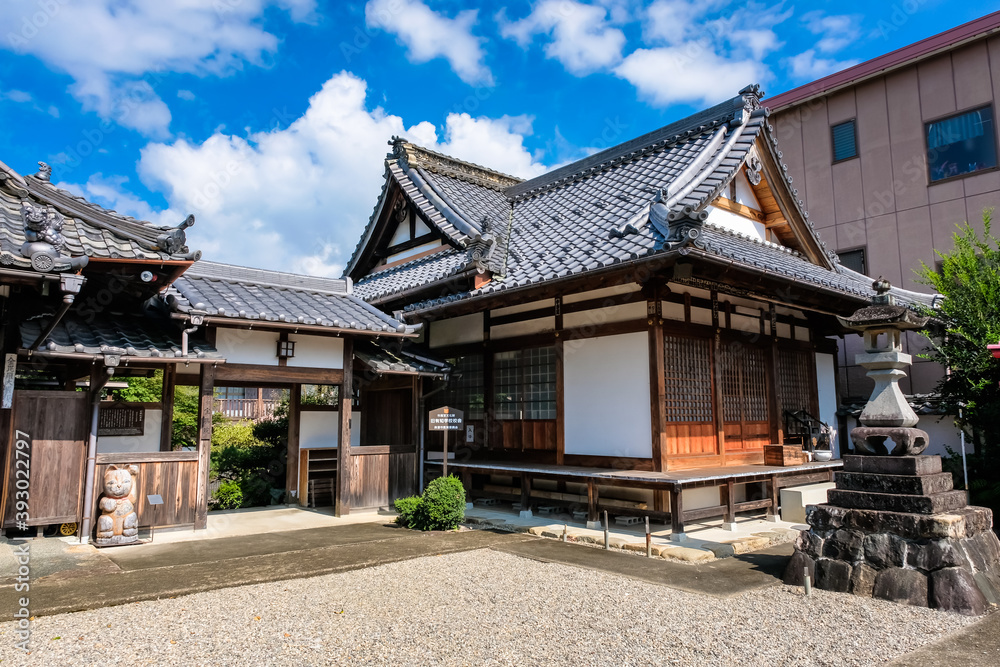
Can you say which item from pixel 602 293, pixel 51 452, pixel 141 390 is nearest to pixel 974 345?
pixel 602 293

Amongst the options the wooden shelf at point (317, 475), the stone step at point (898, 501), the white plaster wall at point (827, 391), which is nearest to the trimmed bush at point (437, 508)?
the wooden shelf at point (317, 475)

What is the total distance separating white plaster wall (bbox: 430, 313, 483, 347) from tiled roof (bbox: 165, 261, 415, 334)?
2028mm

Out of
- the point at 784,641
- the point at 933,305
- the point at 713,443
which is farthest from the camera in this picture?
the point at 933,305

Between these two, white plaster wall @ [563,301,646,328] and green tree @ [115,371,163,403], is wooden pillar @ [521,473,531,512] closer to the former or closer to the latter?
white plaster wall @ [563,301,646,328]

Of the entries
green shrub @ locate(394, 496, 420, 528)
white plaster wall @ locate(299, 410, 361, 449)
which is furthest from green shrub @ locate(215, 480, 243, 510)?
green shrub @ locate(394, 496, 420, 528)

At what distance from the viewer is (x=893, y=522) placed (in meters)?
6.36

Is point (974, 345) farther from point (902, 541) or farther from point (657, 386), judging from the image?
point (902, 541)

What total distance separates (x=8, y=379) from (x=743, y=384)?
11.7 m

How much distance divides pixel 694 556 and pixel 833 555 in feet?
5.36

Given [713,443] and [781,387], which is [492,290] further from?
[781,387]

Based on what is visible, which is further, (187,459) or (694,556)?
(187,459)

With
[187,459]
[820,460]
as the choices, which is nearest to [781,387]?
[820,460]

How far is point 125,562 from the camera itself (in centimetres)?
750

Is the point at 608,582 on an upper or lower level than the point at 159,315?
lower
